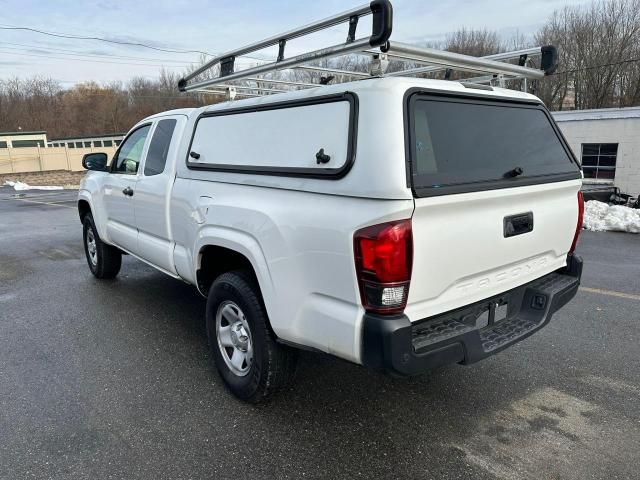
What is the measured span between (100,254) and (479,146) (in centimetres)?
483

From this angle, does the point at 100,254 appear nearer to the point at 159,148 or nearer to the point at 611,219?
the point at 159,148

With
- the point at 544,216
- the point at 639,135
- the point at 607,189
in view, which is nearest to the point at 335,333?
the point at 544,216

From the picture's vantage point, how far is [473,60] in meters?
3.01

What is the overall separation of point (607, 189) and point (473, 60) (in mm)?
13621

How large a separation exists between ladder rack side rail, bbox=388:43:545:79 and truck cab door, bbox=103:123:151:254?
294 cm

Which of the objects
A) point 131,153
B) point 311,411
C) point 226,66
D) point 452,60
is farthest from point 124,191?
point 452,60

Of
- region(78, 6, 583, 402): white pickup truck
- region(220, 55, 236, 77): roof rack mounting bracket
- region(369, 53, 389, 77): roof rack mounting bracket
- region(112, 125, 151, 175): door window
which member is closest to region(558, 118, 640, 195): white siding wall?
region(78, 6, 583, 402): white pickup truck

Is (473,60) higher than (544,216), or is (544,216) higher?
(473,60)

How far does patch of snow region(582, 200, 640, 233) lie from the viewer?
9.35 meters

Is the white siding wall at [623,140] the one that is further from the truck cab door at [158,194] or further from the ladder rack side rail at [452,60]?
the truck cab door at [158,194]

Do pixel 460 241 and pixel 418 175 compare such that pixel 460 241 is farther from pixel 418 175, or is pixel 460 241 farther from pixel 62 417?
pixel 62 417

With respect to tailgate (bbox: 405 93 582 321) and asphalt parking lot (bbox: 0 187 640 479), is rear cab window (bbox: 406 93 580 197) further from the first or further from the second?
asphalt parking lot (bbox: 0 187 640 479)

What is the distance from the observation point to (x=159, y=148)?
4359mm

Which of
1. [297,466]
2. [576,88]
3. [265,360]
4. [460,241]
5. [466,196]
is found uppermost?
[576,88]
